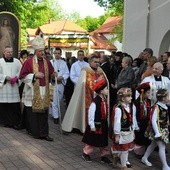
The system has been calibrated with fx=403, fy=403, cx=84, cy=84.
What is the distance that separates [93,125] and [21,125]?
322 centimetres

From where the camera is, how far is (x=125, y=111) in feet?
20.6

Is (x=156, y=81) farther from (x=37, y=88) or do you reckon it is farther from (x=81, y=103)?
(x=37, y=88)

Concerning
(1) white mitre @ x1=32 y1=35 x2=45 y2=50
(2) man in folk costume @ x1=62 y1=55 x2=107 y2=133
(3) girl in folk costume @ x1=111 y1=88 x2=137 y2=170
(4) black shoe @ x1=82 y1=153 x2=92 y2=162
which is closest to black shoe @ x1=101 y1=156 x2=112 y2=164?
(4) black shoe @ x1=82 y1=153 x2=92 y2=162

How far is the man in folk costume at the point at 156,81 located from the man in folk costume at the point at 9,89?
3416 millimetres

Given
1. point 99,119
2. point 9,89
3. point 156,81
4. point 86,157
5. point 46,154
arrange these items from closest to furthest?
point 99,119
point 86,157
point 156,81
point 46,154
point 9,89

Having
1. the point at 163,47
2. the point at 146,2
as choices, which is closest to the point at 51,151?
the point at 163,47

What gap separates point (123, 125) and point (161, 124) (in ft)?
2.04

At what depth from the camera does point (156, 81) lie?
6.95m

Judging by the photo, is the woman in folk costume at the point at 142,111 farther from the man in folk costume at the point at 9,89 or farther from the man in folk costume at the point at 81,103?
the man in folk costume at the point at 9,89

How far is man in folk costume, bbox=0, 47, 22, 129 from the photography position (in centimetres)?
909

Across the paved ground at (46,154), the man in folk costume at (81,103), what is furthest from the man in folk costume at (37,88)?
the man in folk costume at (81,103)

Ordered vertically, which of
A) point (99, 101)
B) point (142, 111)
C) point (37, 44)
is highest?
point (37, 44)

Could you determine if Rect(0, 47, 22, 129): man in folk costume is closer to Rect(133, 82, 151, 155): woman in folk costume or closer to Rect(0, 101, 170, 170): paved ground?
Rect(0, 101, 170, 170): paved ground

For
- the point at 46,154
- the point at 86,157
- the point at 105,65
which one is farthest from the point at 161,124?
the point at 105,65
